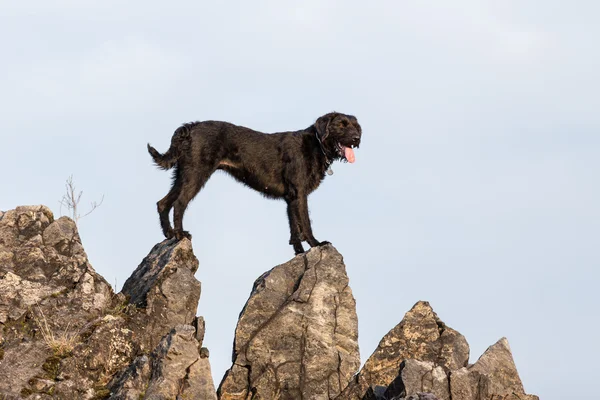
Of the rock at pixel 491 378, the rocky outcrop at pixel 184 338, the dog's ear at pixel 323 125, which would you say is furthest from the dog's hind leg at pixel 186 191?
the rock at pixel 491 378

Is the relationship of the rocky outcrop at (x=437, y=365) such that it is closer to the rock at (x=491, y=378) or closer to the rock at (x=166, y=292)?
the rock at (x=491, y=378)

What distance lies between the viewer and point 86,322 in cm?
1384

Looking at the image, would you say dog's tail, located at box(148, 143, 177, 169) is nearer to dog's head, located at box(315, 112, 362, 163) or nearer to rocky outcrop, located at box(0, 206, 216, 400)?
rocky outcrop, located at box(0, 206, 216, 400)

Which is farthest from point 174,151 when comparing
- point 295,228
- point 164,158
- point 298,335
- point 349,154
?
point 298,335

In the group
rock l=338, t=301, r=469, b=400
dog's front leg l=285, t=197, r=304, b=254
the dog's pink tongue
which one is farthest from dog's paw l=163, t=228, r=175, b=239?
rock l=338, t=301, r=469, b=400

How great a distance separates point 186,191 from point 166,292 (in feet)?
7.28

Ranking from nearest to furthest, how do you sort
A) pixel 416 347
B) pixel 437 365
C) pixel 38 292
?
pixel 38 292 < pixel 437 365 < pixel 416 347

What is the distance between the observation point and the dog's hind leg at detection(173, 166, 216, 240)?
50.9ft

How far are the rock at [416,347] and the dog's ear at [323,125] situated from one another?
3.63 metres

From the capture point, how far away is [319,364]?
14.6m

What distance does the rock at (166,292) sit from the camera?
14211 millimetres

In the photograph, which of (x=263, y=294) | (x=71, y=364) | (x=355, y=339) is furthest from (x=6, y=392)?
(x=355, y=339)

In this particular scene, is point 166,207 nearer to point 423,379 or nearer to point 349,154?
point 349,154

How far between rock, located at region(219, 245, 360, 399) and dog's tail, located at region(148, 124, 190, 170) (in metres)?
2.80
